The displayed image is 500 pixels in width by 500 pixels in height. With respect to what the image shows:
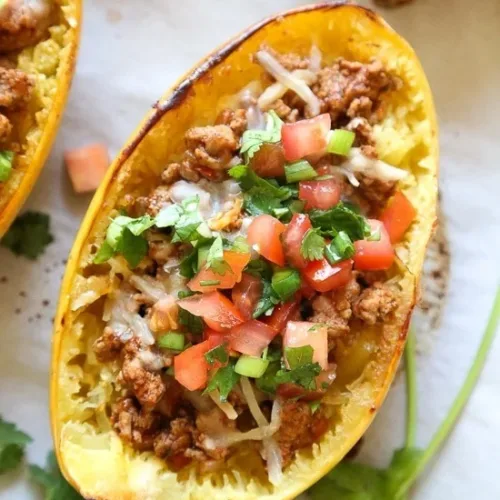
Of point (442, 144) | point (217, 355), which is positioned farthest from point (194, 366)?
point (442, 144)

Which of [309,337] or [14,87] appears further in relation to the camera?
[14,87]

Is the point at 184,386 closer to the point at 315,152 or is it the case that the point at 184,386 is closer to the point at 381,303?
the point at 381,303

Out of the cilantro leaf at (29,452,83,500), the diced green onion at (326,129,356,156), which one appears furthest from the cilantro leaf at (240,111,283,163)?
the cilantro leaf at (29,452,83,500)

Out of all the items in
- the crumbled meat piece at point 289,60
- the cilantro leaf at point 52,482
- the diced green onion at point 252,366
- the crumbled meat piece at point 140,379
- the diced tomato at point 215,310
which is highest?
the crumbled meat piece at point 289,60

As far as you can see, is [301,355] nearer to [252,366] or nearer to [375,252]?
[252,366]

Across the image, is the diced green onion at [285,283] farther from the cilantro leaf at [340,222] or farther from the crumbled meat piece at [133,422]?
the crumbled meat piece at [133,422]

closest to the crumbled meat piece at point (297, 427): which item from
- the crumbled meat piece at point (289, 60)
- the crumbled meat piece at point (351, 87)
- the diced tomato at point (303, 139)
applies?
the diced tomato at point (303, 139)

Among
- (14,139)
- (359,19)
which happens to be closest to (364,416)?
(359,19)
